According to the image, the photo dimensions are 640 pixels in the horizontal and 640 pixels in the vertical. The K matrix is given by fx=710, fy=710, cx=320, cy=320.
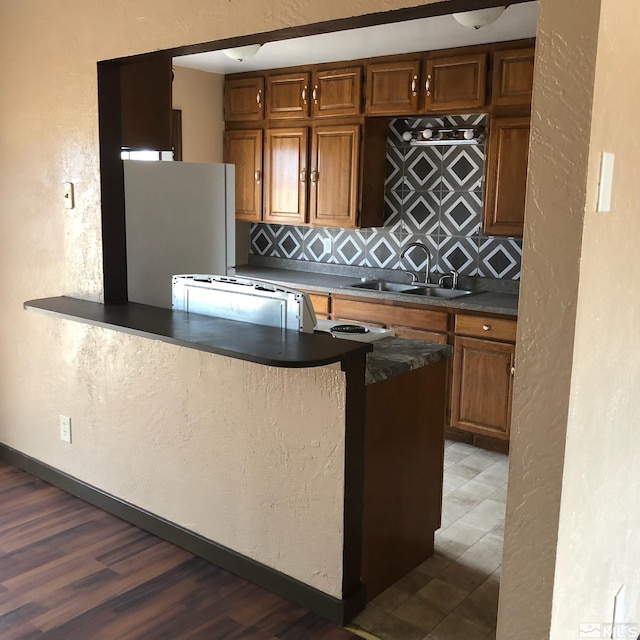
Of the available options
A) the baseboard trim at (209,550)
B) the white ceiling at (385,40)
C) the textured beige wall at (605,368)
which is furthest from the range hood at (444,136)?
the baseboard trim at (209,550)

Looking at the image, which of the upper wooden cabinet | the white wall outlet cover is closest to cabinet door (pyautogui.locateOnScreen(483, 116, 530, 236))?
the upper wooden cabinet

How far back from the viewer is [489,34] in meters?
3.79

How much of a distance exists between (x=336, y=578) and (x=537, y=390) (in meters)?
1.16

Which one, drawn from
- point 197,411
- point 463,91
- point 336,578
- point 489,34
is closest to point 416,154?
point 463,91

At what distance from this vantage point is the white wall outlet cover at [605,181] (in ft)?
5.29

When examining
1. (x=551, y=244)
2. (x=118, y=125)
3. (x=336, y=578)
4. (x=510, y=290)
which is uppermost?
(x=118, y=125)

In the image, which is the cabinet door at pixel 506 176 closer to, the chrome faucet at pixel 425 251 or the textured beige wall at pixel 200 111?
the chrome faucet at pixel 425 251

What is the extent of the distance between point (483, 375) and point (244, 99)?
2.65 m

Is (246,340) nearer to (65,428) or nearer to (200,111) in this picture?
(65,428)

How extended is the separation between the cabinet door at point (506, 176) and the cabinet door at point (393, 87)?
1.85ft

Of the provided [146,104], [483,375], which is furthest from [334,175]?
[146,104]

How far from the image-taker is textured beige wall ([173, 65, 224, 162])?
16.3 feet

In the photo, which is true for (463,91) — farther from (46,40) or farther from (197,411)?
(197,411)

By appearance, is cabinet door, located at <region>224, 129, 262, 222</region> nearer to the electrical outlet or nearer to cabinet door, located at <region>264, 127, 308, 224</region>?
cabinet door, located at <region>264, 127, 308, 224</region>
